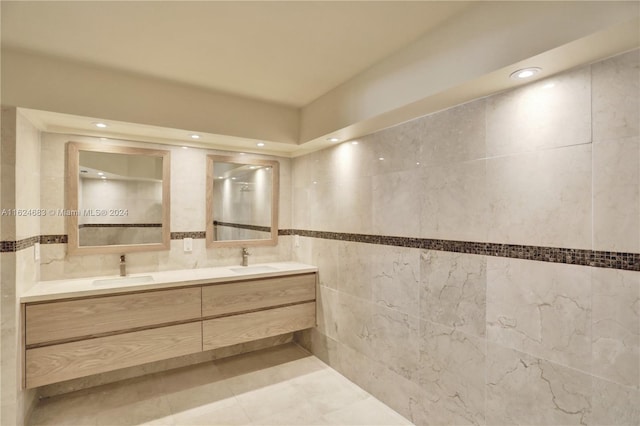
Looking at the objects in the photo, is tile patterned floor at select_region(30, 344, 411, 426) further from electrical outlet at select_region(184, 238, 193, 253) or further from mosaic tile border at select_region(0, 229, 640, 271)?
mosaic tile border at select_region(0, 229, 640, 271)

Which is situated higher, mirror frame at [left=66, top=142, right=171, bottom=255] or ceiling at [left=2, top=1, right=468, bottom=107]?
ceiling at [left=2, top=1, right=468, bottom=107]

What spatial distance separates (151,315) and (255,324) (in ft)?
2.88

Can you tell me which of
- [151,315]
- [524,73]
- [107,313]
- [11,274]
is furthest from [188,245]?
[524,73]

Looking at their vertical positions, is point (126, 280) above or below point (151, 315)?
above

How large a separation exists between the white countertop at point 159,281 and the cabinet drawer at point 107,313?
6cm

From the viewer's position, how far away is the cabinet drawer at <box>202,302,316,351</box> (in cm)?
273

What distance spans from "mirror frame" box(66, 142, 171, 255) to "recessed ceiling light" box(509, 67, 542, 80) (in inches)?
111

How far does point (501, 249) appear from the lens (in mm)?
1768

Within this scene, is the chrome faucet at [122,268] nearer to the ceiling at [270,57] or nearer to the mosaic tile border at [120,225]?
the mosaic tile border at [120,225]

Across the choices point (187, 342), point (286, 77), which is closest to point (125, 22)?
point (286, 77)

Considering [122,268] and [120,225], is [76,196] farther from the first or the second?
[122,268]

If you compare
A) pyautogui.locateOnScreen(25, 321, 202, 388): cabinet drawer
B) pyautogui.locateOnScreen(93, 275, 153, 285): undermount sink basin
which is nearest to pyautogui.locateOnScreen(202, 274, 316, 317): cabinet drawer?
pyautogui.locateOnScreen(25, 321, 202, 388): cabinet drawer

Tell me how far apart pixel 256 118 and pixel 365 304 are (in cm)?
195

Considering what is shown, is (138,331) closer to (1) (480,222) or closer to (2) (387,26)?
(1) (480,222)
